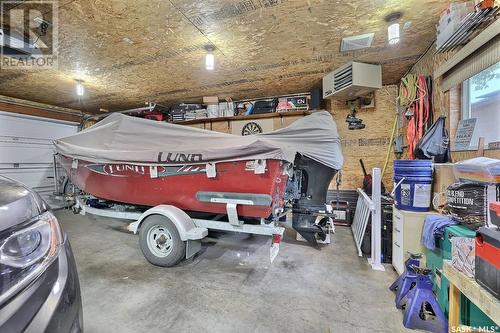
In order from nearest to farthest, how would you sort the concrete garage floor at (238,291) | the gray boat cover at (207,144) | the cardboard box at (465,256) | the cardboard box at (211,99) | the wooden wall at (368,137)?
the cardboard box at (465,256) → the concrete garage floor at (238,291) → the gray boat cover at (207,144) → the wooden wall at (368,137) → the cardboard box at (211,99)

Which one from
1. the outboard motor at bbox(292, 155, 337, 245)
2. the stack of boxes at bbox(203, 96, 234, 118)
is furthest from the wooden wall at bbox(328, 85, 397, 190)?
the stack of boxes at bbox(203, 96, 234, 118)

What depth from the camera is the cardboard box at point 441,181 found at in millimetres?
2248

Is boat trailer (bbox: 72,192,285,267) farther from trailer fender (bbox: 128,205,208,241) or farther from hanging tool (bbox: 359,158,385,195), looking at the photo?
hanging tool (bbox: 359,158,385,195)

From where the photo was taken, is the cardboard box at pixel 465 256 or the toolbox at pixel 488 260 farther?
the cardboard box at pixel 465 256

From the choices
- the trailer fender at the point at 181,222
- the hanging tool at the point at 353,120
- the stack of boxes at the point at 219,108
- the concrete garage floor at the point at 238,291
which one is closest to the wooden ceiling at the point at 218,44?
the stack of boxes at the point at 219,108

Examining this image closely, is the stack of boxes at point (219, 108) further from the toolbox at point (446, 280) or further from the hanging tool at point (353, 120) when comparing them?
the toolbox at point (446, 280)

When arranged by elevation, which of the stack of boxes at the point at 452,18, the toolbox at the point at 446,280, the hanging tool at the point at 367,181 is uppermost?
the stack of boxes at the point at 452,18

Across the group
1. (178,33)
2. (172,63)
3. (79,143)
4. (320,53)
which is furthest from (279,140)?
(79,143)

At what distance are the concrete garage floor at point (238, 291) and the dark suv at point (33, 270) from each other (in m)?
1.25

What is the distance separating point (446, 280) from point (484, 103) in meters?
1.84

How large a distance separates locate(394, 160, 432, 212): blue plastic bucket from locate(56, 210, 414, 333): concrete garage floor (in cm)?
89

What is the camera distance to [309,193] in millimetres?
3363

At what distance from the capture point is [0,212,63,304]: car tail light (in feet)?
2.30

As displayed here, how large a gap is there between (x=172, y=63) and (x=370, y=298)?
13.6 feet
